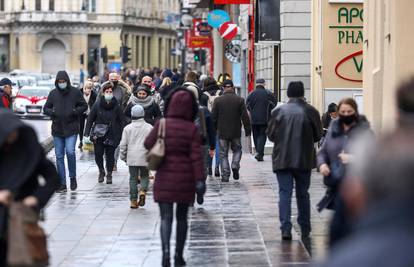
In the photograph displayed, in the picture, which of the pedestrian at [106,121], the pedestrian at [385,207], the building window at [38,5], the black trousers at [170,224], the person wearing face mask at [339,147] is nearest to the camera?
the pedestrian at [385,207]

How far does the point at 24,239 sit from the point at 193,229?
7.88 meters

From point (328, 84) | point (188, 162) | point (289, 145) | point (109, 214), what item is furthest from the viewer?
Result: point (328, 84)

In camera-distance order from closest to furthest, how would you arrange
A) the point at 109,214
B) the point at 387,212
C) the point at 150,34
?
1. the point at 387,212
2. the point at 109,214
3. the point at 150,34

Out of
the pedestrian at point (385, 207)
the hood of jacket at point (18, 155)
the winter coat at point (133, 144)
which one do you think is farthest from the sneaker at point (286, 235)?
the pedestrian at point (385, 207)

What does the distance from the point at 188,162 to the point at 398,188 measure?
7.90 meters

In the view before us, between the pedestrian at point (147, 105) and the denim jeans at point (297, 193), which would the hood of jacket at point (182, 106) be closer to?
the denim jeans at point (297, 193)

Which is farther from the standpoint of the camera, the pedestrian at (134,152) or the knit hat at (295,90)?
the pedestrian at (134,152)

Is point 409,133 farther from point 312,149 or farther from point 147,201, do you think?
point 147,201

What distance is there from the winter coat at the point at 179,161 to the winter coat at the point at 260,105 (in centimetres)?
1440

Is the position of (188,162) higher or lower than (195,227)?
higher

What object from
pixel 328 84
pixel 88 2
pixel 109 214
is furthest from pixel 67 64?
pixel 109 214

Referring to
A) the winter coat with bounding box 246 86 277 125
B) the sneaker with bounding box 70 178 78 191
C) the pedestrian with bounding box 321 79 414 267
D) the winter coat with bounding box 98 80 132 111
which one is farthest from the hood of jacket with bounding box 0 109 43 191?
the winter coat with bounding box 246 86 277 125

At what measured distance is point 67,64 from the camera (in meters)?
133

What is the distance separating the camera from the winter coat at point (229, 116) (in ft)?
67.4
